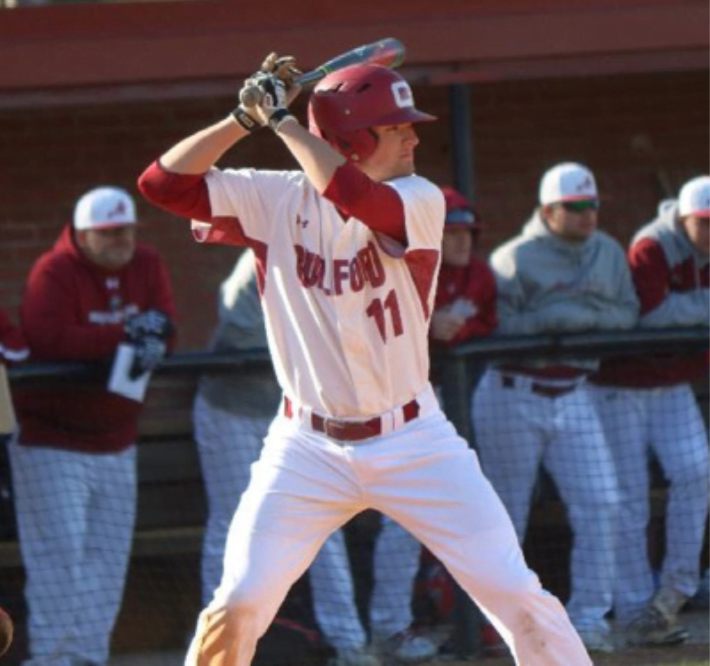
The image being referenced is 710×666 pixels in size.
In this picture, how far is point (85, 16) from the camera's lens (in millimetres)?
8000

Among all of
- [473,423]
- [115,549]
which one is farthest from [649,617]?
[115,549]

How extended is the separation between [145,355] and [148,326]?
0.39 feet

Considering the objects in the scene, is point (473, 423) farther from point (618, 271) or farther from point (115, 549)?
point (115, 549)

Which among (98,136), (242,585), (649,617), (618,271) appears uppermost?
(98,136)

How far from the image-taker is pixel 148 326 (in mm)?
6926

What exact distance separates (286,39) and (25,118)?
146cm

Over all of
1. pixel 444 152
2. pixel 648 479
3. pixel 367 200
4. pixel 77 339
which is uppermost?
pixel 444 152

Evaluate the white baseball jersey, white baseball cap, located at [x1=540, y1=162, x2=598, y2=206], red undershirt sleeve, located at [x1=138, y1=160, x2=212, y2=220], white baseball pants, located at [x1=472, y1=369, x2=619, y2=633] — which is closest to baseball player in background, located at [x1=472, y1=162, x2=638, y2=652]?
white baseball pants, located at [x1=472, y1=369, x2=619, y2=633]

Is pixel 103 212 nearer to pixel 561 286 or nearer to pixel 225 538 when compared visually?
pixel 225 538

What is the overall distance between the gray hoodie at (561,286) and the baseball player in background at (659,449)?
0.51ft

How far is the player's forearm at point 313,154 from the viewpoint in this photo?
489cm


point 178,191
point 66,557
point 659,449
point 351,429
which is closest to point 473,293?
point 659,449

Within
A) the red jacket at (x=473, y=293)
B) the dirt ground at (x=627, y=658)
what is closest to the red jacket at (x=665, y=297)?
the red jacket at (x=473, y=293)

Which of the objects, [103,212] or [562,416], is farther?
[562,416]
